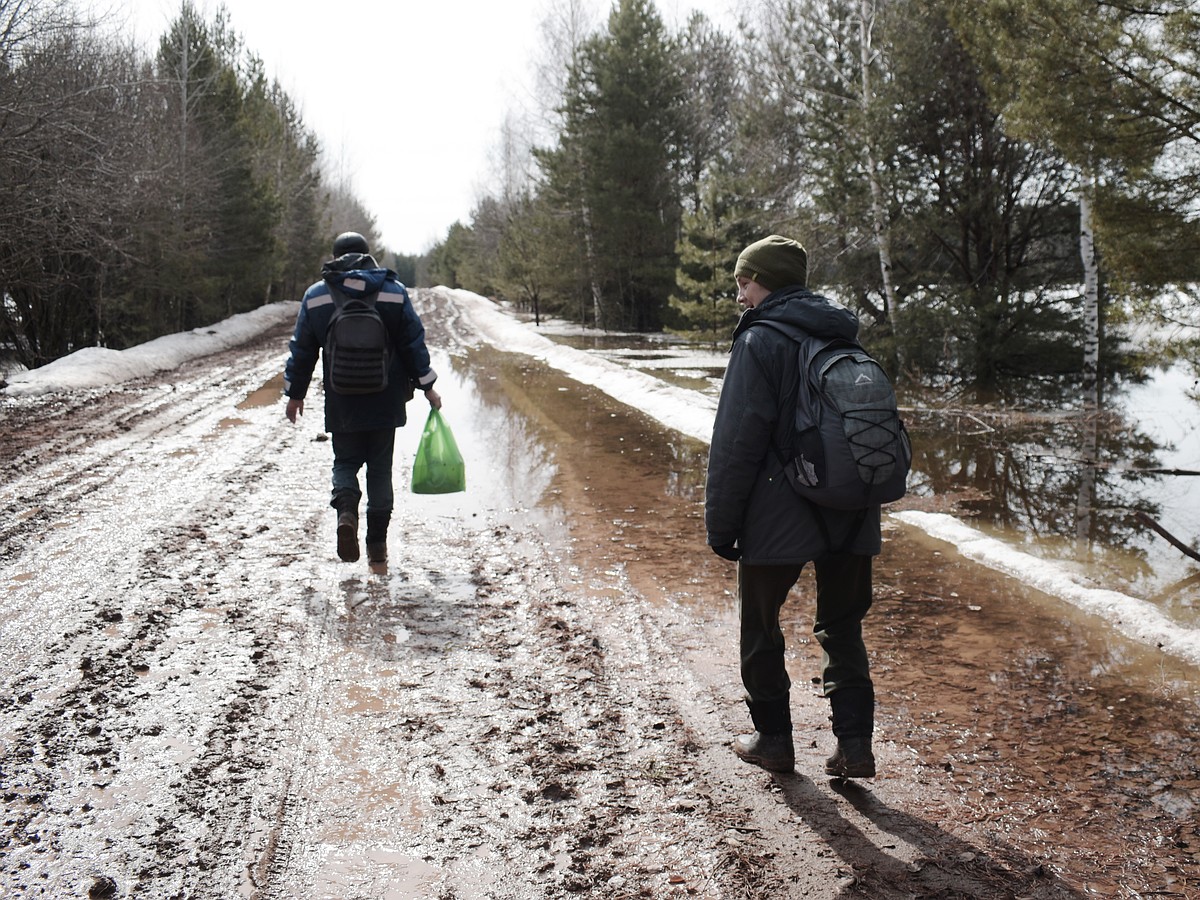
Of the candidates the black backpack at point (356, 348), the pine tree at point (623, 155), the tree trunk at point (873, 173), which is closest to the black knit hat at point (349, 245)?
the black backpack at point (356, 348)

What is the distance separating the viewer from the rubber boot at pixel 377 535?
18.7ft

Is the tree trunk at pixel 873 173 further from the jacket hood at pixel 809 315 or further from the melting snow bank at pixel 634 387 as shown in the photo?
the jacket hood at pixel 809 315

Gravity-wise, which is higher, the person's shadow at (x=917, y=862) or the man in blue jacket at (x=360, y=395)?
the man in blue jacket at (x=360, y=395)

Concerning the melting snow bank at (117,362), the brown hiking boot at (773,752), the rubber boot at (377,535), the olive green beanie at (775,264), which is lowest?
the brown hiking boot at (773,752)

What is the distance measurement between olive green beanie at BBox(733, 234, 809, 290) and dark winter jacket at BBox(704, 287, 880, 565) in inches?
4.1

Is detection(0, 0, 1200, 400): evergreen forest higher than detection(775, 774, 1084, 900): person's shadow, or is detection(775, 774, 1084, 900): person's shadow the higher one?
detection(0, 0, 1200, 400): evergreen forest

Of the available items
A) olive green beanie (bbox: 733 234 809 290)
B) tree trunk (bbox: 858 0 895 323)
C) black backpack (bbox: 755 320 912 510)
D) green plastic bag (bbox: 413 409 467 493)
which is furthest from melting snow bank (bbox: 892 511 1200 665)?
tree trunk (bbox: 858 0 895 323)

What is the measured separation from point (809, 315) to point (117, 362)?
16178 mm

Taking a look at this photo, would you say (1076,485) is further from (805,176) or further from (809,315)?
(805,176)

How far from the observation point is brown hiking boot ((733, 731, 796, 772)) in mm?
3252

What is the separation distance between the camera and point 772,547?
3035 millimetres

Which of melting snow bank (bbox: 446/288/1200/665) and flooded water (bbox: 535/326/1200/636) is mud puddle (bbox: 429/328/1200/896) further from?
flooded water (bbox: 535/326/1200/636)

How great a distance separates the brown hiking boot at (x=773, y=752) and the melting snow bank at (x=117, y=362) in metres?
12.8

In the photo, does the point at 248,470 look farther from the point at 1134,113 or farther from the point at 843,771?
the point at 1134,113
